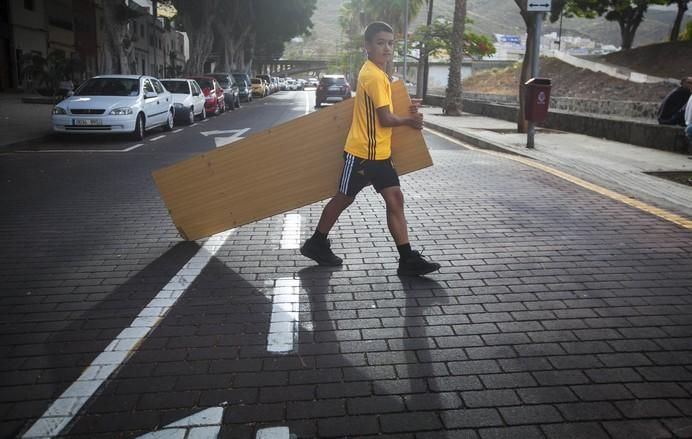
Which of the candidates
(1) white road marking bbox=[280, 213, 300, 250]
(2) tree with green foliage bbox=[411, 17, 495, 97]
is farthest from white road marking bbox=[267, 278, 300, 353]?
(2) tree with green foliage bbox=[411, 17, 495, 97]

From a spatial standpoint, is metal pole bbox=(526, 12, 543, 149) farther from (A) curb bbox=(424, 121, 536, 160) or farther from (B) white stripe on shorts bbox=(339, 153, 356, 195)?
(B) white stripe on shorts bbox=(339, 153, 356, 195)

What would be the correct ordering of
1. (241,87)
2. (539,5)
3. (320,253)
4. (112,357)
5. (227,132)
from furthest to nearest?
(241,87) → (227,132) → (539,5) → (320,253) → (112,357)

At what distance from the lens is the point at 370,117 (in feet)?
16.0

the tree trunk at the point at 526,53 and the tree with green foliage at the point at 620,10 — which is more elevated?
the tree with green foliage at the point at 620,10

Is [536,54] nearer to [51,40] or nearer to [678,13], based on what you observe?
[51,40]

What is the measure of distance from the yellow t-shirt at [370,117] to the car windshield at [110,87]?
12798 millimetres

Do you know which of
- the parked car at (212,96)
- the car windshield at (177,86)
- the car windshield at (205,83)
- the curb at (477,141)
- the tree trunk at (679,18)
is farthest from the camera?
the tree trunk at (679,18)

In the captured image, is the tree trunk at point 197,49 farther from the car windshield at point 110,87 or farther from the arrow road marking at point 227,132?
the car windshield at point 110,87

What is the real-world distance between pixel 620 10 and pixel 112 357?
196 feet

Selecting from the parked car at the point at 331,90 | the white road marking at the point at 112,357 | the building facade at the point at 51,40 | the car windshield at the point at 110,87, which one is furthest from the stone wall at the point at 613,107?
the building facade at the point at 51,40

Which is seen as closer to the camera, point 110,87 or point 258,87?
point 110,87

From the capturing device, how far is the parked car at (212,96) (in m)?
25.4

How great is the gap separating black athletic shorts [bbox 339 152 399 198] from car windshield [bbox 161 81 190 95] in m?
18.5

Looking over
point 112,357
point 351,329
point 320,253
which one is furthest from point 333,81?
A: point 112,357
